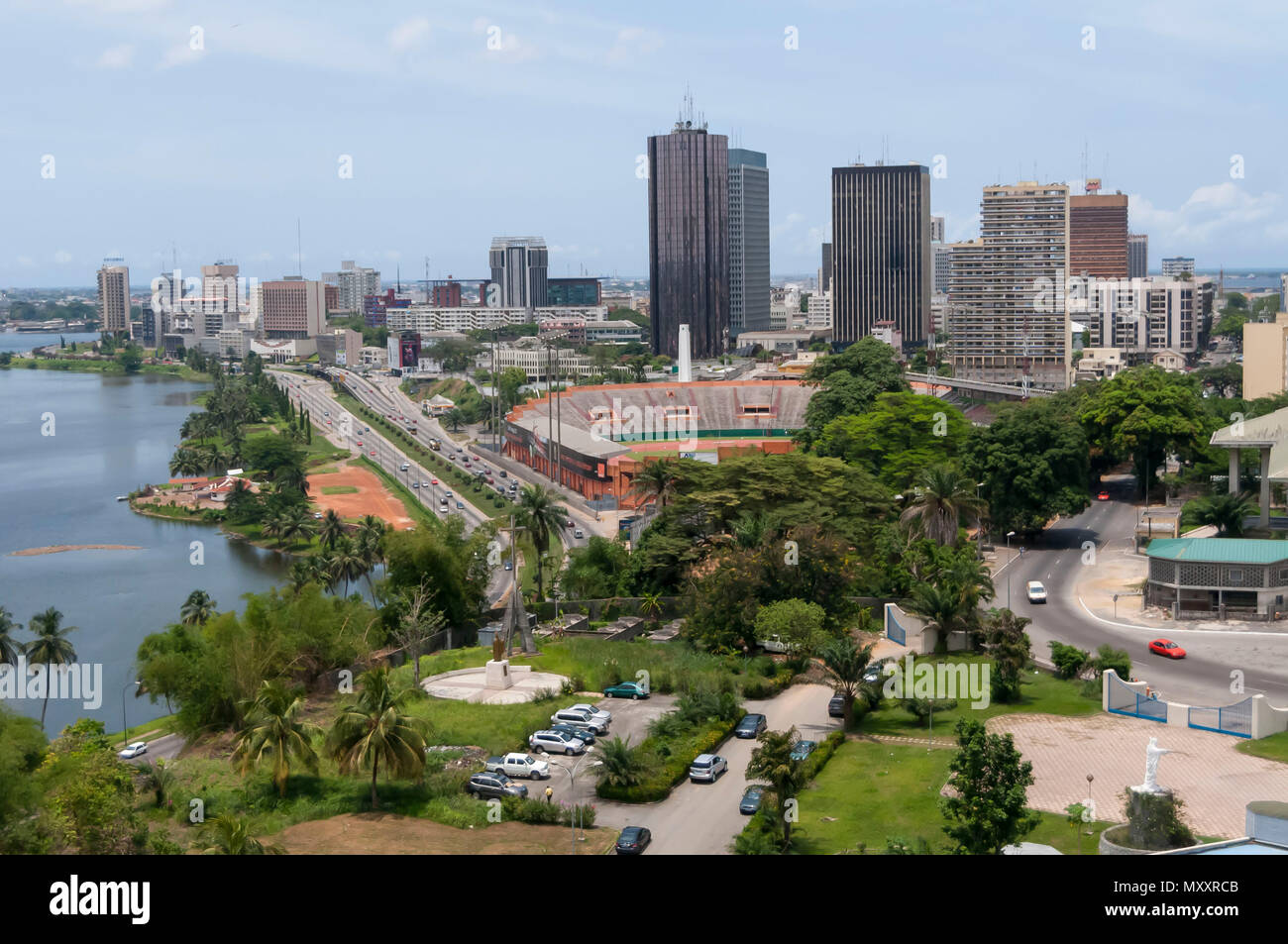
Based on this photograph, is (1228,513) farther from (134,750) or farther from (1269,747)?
(134,750)

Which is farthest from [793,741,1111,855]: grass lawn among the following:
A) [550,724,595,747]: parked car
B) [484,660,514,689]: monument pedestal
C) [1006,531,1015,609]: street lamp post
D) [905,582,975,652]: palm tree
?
[1006,531,1015,609]: street lamp post

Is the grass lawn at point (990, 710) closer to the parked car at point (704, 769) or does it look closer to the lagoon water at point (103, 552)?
the parked car at point (704, 769)

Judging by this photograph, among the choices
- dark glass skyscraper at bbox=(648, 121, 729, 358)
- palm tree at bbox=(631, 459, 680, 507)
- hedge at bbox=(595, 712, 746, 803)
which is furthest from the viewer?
dark glass skyscraper at bbox=(648, 121, 729, 358)

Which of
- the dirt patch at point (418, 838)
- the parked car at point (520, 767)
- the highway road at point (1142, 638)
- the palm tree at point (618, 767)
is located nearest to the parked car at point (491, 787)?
the parked car at point (520, 767)

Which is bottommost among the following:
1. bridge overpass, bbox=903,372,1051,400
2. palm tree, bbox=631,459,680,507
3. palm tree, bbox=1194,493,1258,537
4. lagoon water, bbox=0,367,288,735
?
lagoon water, bbox=0,367,288,735

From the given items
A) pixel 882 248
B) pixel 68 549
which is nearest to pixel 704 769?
pixel 68 549

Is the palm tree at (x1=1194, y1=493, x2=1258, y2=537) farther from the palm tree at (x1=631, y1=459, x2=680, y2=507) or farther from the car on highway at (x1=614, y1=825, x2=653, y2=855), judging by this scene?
the car on highway at (x1=614, y1=825, x2=653, y2=855)

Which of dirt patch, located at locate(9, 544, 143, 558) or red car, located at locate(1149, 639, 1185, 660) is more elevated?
red car, located at locate(1149, 639, 1185, 660)
